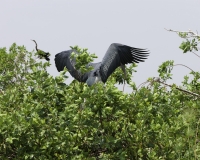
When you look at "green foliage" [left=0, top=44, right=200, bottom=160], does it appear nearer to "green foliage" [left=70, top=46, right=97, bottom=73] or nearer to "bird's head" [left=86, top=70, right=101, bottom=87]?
"green foliage" [left=70, top=46, right=97, bottom=73]

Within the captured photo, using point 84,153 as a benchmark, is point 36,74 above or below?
above

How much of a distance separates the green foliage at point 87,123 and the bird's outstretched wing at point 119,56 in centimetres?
328

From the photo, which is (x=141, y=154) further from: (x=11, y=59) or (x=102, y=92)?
(x=11, y=59)

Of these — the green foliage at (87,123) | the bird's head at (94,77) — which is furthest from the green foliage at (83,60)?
the bird's head at (94,77)

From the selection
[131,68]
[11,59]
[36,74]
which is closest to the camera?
[36,74]

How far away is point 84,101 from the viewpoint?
4.43m

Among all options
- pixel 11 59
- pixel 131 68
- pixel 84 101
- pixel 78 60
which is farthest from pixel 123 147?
pixel 11 59

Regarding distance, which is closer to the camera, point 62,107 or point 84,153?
point 84,153

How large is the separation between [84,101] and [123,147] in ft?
1.90

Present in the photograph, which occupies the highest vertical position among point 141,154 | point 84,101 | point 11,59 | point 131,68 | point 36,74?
point 11,59

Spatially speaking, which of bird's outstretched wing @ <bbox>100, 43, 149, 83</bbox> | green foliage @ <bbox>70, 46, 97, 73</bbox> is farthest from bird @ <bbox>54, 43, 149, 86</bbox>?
green foliage @ <bbox>70, 46, 97, 73</bbox>

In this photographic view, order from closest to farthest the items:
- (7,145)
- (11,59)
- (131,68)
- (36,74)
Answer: (7,145)
(36,74)
(131,68)
(11,59)

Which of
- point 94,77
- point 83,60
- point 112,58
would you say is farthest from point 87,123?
point 112,58

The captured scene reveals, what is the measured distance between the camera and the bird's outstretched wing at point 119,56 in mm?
8078
